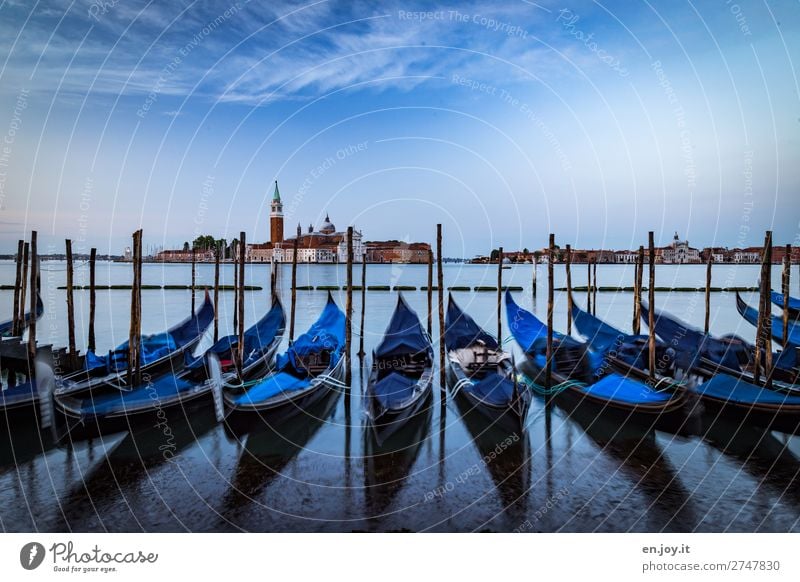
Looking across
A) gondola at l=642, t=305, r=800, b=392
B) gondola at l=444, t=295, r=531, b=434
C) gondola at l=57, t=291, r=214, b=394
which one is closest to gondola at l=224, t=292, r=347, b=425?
gondola at l=444, t=295, r=531, b=434

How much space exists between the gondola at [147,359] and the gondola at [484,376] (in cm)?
343

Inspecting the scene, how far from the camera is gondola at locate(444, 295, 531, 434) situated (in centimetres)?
423

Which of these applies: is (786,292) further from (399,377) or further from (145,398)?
(145,398)

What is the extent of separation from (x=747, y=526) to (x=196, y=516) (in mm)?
3497

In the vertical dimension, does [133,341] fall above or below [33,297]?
below

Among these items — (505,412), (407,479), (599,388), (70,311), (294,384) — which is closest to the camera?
(407,479)

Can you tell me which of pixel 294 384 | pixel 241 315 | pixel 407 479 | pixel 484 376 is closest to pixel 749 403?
pixel 484 376

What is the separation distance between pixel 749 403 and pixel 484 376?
2509 mm

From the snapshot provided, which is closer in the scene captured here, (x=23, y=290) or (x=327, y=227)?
(x=23, y=290)

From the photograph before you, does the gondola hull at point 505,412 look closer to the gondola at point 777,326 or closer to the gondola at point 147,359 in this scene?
the gondola at point 147,359

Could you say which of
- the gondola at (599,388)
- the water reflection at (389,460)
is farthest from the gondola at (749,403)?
the water reflection at (389,460)

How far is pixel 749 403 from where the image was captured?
431 centimetres
